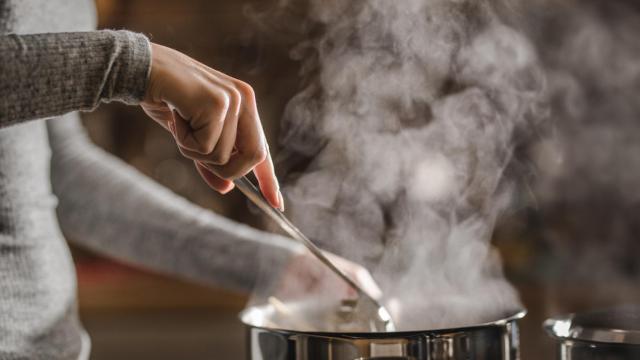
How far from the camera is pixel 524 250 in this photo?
197 cm

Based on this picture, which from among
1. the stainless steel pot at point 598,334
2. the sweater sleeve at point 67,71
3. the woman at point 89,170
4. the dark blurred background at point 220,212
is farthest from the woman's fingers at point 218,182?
the dark blurred background at point 220,212

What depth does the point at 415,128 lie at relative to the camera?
1.16 meters

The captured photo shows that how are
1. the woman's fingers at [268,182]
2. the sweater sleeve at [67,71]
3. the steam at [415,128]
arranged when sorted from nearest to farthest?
1. the sweater sleeve at [67,71]
2. the woman's fingers at [268,182]
3. the steam at [415,128]

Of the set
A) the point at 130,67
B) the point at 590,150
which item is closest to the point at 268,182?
the point at 130,67

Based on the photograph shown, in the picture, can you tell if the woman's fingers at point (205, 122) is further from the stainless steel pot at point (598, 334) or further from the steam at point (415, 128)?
the steam at point (415, 128)

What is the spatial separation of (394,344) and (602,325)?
0.21 m

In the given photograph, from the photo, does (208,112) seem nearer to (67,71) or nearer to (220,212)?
(67,71)

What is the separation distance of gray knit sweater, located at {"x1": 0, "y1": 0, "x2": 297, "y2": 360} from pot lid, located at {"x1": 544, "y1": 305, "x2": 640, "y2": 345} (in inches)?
13.8

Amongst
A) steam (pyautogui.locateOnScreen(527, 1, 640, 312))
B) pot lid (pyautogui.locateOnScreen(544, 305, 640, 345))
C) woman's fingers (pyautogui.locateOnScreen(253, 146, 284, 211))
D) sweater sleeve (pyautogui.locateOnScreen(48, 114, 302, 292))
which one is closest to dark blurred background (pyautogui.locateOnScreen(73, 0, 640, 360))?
steam (pyautogui.locateOnScreen(527, 1, 640, 312))

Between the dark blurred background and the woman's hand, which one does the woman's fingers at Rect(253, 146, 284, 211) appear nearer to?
the woman's hand

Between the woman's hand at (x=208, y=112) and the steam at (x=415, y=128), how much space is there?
414mm

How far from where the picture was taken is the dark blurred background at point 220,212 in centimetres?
191

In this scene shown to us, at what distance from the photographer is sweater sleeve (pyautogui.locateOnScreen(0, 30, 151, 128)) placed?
49 cm

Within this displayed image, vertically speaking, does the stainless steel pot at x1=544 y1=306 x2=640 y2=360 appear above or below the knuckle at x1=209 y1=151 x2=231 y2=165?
below
